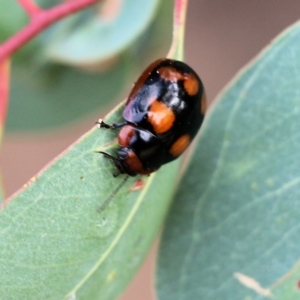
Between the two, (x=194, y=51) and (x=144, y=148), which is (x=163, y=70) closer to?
(x=144, y=148)

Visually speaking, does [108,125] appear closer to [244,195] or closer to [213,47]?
[244,195]

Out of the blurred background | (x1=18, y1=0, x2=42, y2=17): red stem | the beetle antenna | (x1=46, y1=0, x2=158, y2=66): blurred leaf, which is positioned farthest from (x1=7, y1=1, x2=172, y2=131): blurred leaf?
the blurred background

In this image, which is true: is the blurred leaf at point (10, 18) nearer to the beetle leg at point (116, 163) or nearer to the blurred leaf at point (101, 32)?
the blurred leaf at point (101, 32)

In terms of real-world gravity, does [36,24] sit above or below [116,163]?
above

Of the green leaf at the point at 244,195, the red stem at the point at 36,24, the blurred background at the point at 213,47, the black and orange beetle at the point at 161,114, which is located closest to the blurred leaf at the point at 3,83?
the red stem at the point at 36,24

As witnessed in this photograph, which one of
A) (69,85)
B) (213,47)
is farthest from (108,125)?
(213,47)

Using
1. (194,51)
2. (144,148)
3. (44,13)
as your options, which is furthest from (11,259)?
(194,51)
